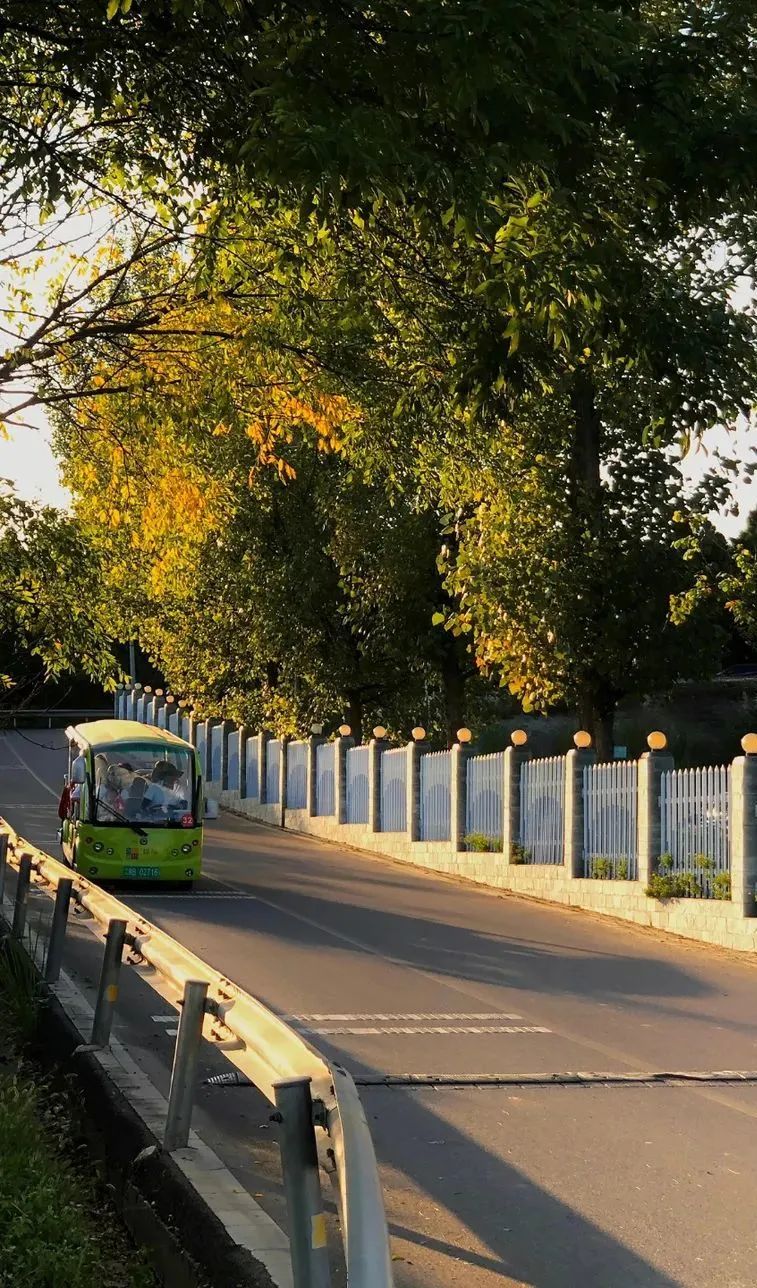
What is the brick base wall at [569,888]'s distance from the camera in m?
19.1

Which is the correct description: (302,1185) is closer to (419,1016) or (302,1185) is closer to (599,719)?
(419,1016)

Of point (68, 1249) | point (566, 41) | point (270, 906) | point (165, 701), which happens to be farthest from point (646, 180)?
point (165, 701)

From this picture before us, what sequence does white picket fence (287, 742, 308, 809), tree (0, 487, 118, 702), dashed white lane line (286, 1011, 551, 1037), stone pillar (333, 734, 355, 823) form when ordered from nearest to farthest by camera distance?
dashed white lane line (286, 1011, 551, 1037) → tree (0, 487, 118, 702) → stone pillar (333, 734, 355, 823) → white picket fence (287, 742, 308, 809)

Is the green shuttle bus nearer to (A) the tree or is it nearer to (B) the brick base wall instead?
(B) the brick base wall

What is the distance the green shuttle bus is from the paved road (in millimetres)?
1852

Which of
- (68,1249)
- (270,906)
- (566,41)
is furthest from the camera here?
(270,906)

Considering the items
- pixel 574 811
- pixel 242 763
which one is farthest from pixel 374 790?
pixel 242 763

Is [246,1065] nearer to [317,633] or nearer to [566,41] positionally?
[566,41]

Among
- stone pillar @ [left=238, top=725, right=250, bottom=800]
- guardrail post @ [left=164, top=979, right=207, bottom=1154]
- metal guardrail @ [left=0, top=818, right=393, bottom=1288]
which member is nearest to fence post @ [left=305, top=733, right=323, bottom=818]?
stone pillar @ [left=238, top=725, right=250, bottom=800]

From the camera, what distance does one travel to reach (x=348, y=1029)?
1218 cm

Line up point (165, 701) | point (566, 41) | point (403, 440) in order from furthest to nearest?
point (165, 701) < point (403, 440) < point (566, 41)

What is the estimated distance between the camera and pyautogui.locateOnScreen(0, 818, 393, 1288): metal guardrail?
4.10 m

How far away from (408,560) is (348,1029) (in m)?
30.1

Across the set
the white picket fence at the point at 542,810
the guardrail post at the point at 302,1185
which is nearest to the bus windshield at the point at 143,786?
the white picket fence at the point at 542,810
